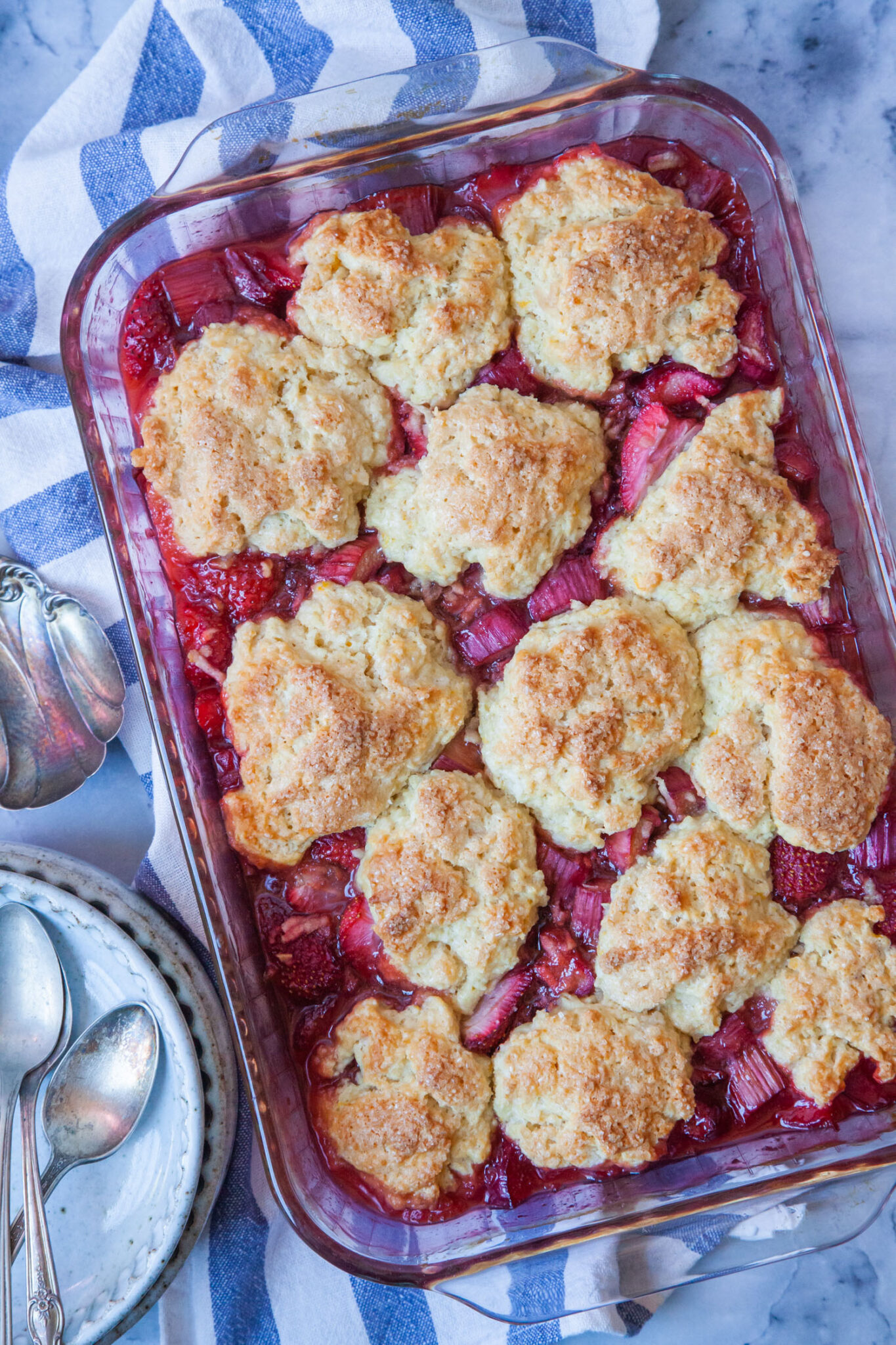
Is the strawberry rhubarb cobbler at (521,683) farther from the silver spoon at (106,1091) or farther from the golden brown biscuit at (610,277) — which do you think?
the silver spoon at (106,1091)

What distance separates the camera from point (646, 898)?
94.0 inches

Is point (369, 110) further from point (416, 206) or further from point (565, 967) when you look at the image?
point (565, 967)

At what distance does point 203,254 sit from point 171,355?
0.94 feet

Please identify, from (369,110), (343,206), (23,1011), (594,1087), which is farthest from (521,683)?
(23,1011)

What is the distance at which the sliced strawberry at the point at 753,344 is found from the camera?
8.27ft

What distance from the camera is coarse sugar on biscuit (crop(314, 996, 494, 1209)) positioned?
2.35 meters

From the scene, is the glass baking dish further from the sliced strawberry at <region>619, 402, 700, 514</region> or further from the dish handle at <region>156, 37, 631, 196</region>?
the sliced strawberry at <region>619, 402, 700, 514</region>

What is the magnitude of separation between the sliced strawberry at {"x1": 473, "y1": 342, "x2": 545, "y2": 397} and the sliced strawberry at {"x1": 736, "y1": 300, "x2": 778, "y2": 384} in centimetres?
51

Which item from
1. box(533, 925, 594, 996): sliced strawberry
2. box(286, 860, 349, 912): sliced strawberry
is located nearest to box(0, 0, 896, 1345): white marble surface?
box(286, 860, 349, 912): sliced strawberry

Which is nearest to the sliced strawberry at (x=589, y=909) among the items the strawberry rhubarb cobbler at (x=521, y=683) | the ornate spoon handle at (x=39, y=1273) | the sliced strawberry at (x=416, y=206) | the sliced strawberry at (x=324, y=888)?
the strawberry rhubarb cobbler at (x=521, y=683)

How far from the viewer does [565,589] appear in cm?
248

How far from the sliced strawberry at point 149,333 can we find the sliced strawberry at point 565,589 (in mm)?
1066

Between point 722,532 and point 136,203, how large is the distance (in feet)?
6.11

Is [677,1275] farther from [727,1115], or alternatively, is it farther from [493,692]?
[493,692]
